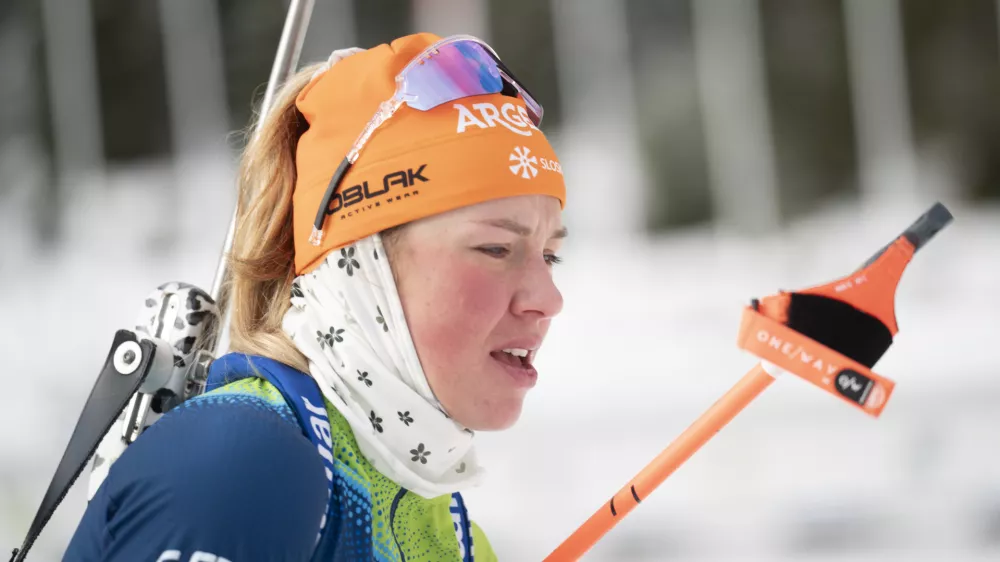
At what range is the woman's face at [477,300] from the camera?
4.08ft

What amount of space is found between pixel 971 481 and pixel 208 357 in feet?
10.3

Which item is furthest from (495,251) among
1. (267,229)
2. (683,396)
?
(683,396)

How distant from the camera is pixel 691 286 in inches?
206

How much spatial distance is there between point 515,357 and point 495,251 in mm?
149

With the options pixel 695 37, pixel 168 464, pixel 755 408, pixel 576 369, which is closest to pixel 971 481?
pixel 755 408

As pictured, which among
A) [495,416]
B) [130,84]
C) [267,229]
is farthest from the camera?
[130,84]

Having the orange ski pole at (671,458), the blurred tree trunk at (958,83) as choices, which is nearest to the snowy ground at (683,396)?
the blurred tree trunk at (958,83)

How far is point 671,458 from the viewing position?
1.28 m

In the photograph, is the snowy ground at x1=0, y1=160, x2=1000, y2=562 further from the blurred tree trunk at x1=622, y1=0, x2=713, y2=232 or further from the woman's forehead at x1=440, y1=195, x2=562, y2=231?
the woman's forehead at x1=440, y1=195, x2=562, y2=231

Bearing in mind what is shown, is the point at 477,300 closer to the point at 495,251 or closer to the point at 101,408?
the point at 495,251

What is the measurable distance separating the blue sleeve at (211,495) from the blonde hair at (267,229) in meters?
0.35

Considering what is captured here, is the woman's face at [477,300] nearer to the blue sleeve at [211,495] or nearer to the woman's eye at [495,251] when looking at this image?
the woman's eye at [495,251]

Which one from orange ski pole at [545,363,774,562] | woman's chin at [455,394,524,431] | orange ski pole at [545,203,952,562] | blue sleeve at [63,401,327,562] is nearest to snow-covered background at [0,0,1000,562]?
orange ski pole at [545,363,774,562]

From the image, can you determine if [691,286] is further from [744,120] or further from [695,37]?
[695,37]
